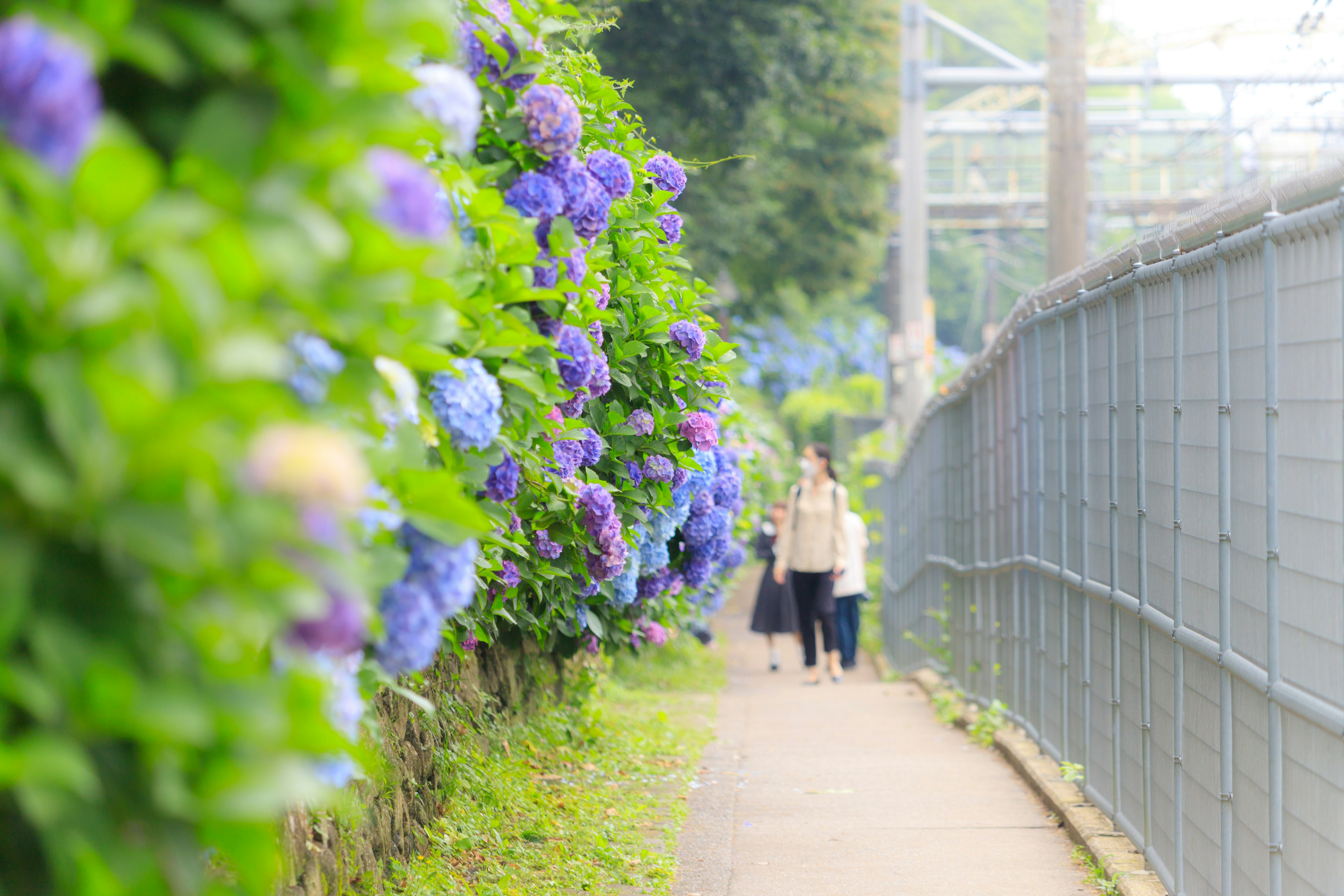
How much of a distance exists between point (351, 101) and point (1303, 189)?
2.51 m

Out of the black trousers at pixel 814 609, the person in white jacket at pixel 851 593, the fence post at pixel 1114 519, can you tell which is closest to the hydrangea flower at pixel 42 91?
the fence post at pixel 1114 519

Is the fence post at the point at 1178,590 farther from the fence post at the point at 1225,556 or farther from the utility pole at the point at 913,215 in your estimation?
the utility pole at the point at 913,215

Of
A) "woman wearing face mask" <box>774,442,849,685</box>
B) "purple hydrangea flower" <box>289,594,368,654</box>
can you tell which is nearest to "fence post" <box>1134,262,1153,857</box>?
"purple hydrangea flower" <box>289,594,368,654</box>

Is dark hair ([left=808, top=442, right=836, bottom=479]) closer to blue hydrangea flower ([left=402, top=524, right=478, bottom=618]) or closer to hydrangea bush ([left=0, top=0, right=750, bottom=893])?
blue hydrangea flower ([left=402, top=524, right=478, bottom=618])

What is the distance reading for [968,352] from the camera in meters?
58.7

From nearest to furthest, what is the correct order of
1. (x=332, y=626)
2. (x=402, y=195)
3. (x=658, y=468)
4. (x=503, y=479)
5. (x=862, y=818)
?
(x=332, y=626) < (x=402, y=195) < (x=503, y=479) < (x=658, y=468) < (x=862, y=818)

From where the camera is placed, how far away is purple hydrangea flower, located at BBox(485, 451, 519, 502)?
299 cm

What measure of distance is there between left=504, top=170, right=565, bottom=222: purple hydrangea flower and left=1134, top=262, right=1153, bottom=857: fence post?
7.98ft

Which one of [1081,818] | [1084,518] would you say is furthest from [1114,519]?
[1081,818]

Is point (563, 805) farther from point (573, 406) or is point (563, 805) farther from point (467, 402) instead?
point (467, 402)

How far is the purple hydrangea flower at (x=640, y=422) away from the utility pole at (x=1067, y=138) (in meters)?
5.50

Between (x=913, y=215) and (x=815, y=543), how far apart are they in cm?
692

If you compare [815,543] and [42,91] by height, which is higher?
[42,91]

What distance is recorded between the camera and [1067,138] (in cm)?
989
